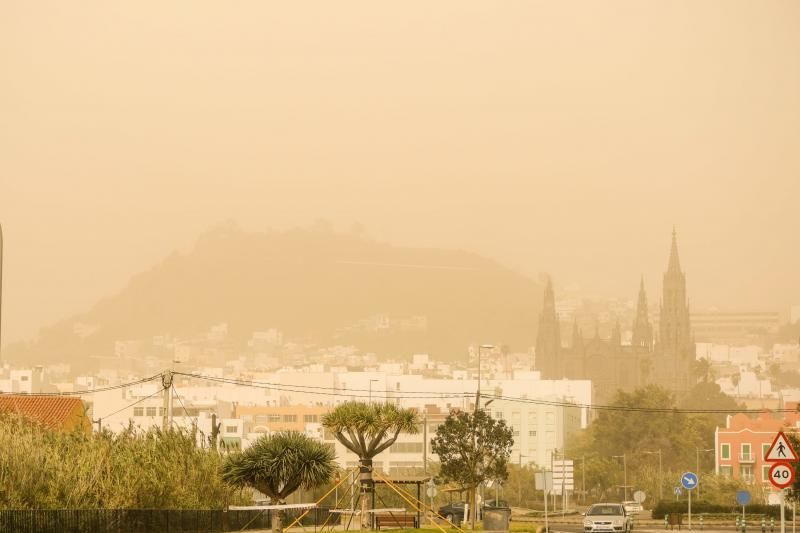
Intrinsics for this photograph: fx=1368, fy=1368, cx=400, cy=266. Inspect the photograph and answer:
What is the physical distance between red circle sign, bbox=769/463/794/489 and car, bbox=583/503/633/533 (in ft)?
94.5

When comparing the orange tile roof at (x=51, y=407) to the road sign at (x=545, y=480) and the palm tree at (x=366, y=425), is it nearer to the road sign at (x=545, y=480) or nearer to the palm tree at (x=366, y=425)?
the road sign at (x=545, y=480)

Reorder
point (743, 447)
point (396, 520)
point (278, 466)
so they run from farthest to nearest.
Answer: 1. point (743, 447)
2. point (396, 520)
3. point (278, 466)

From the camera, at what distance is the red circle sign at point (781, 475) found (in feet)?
113

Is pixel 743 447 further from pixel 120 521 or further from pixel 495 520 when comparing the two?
→ pixel 120 521

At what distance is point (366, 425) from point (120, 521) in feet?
34.3

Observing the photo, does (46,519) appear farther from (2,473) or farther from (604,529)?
(604,529)

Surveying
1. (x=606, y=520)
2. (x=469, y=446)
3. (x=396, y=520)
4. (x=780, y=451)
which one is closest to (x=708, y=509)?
(x=469, y=446)

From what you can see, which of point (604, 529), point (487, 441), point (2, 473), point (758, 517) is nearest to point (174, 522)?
point (2, 473)

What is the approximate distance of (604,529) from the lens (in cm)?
6375

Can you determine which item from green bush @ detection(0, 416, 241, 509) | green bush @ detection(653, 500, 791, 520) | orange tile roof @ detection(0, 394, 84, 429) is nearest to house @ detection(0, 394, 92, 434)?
orange tile roof @ detection(0, 394, 84, 429)

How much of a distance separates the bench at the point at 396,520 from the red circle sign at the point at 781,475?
27274mm

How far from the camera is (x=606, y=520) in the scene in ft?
210

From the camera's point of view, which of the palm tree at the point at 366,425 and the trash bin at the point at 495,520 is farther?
the trash bin at the point at 495,520

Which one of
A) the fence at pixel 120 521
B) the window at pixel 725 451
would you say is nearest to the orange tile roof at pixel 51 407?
the fence at pixel 120 521
